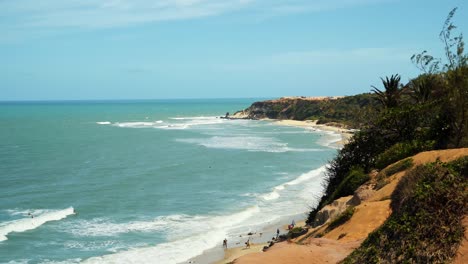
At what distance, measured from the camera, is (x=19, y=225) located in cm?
3139

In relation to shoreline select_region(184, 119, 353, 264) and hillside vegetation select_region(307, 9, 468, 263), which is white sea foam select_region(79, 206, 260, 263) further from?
hillside vegetation select_region(307, 9, 468, 263)

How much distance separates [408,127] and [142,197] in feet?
72.0

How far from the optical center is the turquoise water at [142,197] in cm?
2806

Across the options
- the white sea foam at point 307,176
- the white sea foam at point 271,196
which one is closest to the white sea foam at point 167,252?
the white sea foam at point 271,196

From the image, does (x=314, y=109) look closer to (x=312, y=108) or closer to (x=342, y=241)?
(x=312, y=108)

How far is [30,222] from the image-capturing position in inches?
1259

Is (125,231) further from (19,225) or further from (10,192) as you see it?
(10,192)

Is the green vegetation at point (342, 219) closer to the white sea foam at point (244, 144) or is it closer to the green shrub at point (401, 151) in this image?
the green shrub at point (401, 151)

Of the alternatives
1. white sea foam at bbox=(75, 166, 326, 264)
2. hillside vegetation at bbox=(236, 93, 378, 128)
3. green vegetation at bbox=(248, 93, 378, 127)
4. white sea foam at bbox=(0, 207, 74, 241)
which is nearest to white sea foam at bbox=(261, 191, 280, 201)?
white sea foam at bbox=(75, 166, 326, 264)

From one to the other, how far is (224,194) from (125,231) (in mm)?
12023

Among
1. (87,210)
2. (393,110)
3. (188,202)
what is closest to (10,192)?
(87,210)

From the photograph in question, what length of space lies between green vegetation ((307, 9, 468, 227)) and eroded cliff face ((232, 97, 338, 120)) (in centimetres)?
10717

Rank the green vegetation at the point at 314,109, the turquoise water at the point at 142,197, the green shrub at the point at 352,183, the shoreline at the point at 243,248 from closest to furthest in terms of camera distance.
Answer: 1. the green shrub at the point at 352,183
2. the shoreline at the point at 243,248
3. the turquoise water at the point at 142,197
4. the green vegetation at the point at 314,109

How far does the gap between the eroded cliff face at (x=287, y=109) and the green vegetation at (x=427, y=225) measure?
128m
